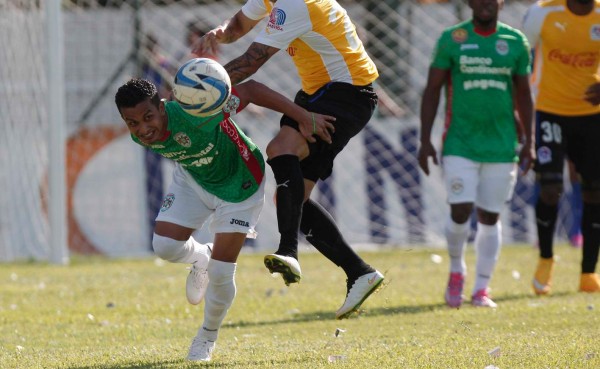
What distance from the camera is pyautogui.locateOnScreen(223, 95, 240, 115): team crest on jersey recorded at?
5992 millimetres

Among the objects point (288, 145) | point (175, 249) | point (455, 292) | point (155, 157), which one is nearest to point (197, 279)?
point (175, 249)

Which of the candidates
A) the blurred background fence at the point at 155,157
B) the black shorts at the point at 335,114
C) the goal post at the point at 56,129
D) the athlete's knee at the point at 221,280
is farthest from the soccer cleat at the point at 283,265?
the blurred background fence at the point at 155,157

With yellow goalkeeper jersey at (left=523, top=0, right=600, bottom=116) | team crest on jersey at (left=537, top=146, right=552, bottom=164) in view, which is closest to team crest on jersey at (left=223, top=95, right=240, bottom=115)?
team crest on jersey at (left=537, top=146, right=552, bottom=164)

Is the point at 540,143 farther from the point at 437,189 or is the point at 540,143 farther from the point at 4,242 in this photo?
the point at 4,242

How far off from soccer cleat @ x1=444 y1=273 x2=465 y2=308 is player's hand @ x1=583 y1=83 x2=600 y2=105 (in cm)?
182

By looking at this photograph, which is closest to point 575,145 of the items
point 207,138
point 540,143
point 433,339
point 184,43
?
point 540,143

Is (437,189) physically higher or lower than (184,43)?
lower

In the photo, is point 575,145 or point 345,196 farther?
point 345,196

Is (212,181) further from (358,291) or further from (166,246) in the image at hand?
(358,291)

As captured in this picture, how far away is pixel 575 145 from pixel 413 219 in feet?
14.7

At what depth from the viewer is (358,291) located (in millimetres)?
6414

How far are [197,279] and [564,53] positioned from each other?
4.05 meters

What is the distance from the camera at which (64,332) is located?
7.60 m

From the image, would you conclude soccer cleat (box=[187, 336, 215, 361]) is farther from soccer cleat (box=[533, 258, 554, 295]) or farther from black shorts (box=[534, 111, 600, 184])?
black shorts (box=[534, 111, 600, 184])
